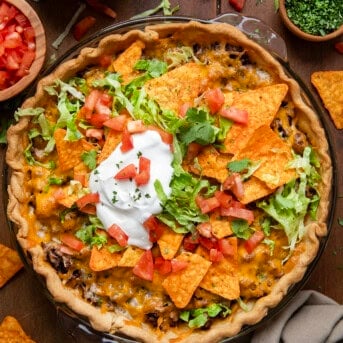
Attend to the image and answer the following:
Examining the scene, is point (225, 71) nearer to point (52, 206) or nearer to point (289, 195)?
point (289, 195)

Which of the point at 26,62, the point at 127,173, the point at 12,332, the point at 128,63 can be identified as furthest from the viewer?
the point at 12,332

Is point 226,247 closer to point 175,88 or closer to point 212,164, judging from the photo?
point 212,164

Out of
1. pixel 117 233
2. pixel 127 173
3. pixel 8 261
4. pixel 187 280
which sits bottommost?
pixel 8 261

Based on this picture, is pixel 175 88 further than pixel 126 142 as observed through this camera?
Yes

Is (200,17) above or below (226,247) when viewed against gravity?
above

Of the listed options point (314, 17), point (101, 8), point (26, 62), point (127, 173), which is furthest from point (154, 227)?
point (314, 17)

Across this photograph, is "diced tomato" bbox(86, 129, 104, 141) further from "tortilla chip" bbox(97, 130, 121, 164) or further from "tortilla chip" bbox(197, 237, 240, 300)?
"tortilla chip" bbox(197, 237, 240, 300)

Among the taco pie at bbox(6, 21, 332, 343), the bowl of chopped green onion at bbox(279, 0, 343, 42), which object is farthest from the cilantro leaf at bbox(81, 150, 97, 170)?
the bowl of chopped green onion at bbox(279, 0, 343, 42)
